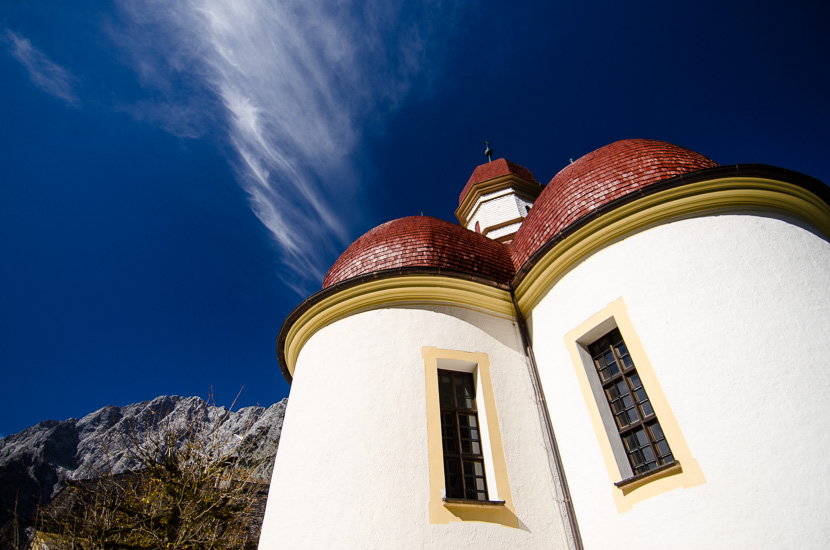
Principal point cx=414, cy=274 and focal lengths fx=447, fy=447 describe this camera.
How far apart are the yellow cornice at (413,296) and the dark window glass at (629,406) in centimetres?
192

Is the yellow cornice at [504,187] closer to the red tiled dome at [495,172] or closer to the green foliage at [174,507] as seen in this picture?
the red tiled dome at [495,172]

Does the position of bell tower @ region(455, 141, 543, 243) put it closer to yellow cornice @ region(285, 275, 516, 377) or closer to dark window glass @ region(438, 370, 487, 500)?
yellow cornice @ region(285, 275, 516, 377)

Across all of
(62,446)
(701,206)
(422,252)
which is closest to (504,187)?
(422,252)

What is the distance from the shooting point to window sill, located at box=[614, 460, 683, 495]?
15.9 ft

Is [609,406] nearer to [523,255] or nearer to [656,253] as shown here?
[656,253]

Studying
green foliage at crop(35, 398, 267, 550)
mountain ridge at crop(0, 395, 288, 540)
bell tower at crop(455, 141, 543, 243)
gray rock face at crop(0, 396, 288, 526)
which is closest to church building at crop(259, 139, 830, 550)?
green foliage at crop(35, 398, 267, 550)

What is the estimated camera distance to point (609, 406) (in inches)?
237

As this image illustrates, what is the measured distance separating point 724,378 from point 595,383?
5.42 feet

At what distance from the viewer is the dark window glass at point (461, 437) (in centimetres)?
615

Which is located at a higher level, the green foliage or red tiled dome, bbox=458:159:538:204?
red tiled dome, bbox=458:159:538:204

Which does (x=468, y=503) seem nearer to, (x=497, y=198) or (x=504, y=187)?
(x=497, y=198)

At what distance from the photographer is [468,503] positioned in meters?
5.65

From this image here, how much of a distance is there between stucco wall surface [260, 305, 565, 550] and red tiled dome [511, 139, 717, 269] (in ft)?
6.43

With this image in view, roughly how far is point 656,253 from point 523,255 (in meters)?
2.84
